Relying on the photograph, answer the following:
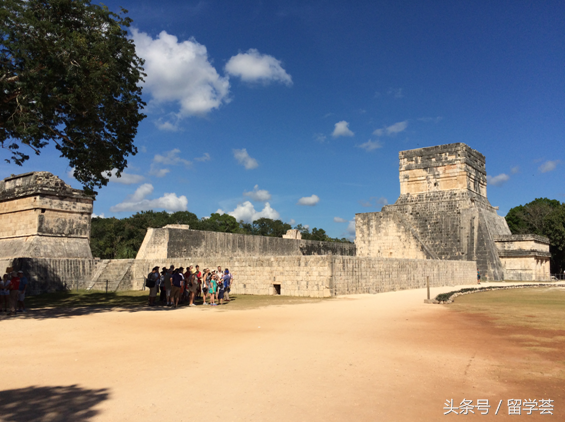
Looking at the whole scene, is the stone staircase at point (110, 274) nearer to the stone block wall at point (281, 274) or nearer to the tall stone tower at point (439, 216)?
the stone block wall at point (281, 274)

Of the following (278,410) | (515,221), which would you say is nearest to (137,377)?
(278,410)

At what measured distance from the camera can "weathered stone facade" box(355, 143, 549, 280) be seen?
1022 inches

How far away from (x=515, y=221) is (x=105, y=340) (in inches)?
1961

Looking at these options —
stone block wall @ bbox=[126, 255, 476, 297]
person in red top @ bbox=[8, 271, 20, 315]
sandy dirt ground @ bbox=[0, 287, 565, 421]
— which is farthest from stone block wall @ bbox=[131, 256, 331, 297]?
person in red top @ bbox=[8, 271, 20, 315]

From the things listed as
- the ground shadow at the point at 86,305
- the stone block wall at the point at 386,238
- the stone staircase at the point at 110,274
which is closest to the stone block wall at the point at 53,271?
the stone staircase at the point at 110,274

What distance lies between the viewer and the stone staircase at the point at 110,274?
18.7m

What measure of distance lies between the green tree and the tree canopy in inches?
1508

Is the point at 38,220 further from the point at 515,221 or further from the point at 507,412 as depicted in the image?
the point at 515,221

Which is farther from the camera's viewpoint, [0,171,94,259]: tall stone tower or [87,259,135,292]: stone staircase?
[87,259,135,292]: stone staircase

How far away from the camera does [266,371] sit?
185 inches

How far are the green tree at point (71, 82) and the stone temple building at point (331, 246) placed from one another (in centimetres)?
696

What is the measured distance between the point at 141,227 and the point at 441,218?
103 feet

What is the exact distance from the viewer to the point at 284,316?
9562 mm

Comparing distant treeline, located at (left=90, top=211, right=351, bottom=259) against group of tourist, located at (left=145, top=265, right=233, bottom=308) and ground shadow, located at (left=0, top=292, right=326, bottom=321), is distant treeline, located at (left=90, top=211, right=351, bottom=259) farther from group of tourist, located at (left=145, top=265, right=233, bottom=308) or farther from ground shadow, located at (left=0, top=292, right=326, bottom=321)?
group of tourist, located at (left=145, top=265, right=233, bottom=308)
